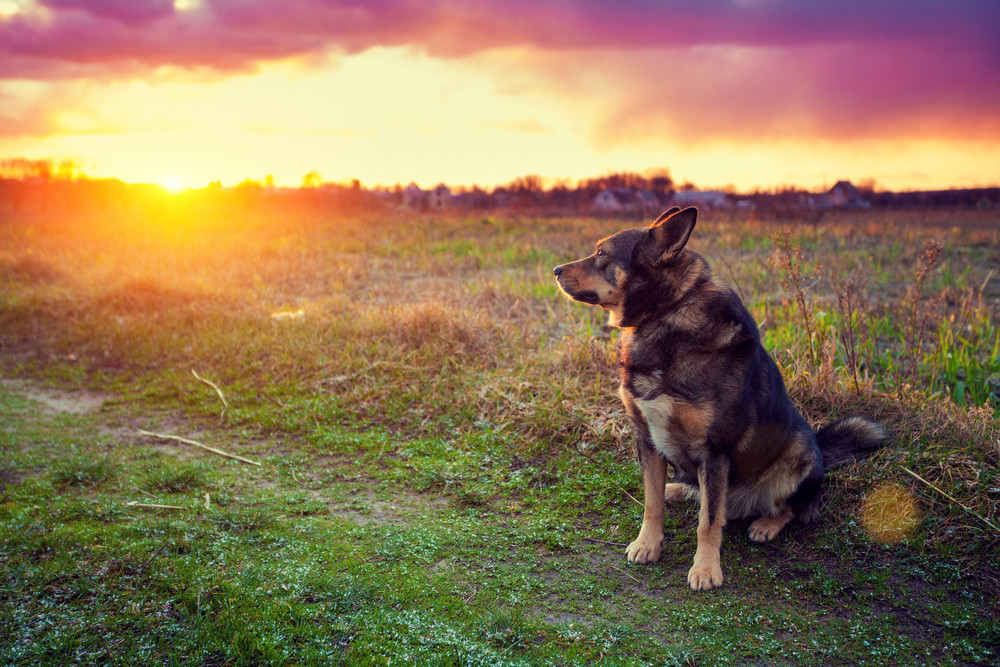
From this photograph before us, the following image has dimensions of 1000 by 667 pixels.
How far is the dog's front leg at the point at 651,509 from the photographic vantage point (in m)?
3.90

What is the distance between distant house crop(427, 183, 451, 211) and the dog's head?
4051 cm

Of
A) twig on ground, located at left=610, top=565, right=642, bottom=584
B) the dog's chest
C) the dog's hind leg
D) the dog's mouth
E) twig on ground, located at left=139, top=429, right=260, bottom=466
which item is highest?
the dog's mouth

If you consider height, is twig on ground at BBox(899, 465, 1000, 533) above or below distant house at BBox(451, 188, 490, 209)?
below

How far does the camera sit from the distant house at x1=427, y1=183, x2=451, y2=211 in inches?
1792

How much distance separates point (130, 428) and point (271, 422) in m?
1.52

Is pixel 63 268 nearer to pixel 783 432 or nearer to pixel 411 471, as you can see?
pixel 411 471

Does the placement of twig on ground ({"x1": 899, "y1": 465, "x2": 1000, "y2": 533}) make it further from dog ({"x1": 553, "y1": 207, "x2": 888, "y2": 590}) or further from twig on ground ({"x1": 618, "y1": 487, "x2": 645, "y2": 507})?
twig on ground ({"x1": 618, "y1": 487, "x2": 645, "y2": 507})

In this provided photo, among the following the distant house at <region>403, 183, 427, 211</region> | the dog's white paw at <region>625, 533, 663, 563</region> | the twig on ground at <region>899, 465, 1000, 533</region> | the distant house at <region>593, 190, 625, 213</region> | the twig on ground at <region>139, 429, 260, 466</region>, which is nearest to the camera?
the twig on ground at <region>899, 465, 1000, 533</region>

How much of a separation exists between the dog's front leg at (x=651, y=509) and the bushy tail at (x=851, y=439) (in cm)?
140

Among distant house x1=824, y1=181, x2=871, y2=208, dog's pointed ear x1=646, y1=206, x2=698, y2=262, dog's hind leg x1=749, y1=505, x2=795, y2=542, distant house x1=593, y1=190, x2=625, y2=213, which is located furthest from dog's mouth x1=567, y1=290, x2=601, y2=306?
distant house x1=824, y1=181, x2=871, y2=208

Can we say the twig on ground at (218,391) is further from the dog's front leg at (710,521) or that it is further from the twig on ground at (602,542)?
the dog's front leg at (710,521)

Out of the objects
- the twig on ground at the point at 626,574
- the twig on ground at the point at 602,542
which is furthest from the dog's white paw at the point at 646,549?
the twig on ground at the point at 602,542

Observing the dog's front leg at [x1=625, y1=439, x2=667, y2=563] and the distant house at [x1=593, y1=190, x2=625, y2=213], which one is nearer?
the dog's front leg at [x1=625, y1=439, x2=667, y2=563]

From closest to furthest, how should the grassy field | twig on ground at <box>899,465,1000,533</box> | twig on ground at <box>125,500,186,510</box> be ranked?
the grassy field, twig on ground at <box>899,465,1000,533</box>, twig on ground at <box>125,500,186,510</box>
